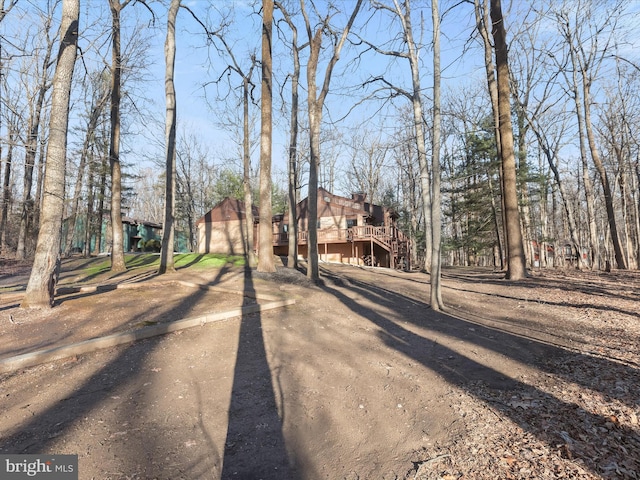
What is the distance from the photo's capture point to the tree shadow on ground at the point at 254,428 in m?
2.61

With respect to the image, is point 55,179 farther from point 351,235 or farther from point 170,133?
point 351,235

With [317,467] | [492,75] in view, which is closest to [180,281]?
[317,467]

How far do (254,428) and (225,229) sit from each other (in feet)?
84.7

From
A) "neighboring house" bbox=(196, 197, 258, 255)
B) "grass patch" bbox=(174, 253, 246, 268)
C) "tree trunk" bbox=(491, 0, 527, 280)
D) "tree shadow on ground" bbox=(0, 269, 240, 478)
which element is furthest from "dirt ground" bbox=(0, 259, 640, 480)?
"neighboring house" bbox=(196, 197, 258, 255)

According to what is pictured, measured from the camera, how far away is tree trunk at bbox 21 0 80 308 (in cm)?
656

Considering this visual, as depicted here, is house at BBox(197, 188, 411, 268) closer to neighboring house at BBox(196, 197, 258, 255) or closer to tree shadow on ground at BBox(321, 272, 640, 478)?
neighboring house at BBox(196, 197, 258, 255)

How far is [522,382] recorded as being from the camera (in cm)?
405

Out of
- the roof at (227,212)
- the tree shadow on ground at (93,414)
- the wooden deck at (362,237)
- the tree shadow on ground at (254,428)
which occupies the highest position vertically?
the roof at (227,212)

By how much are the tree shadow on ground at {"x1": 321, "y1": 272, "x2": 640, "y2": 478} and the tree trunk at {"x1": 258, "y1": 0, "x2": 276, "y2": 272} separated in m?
4.98

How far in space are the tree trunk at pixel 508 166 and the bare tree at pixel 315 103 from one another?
5.21m

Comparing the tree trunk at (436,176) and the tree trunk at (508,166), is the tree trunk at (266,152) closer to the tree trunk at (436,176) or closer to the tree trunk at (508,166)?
the tree trunk at (436,176)

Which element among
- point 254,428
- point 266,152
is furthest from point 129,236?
point 254,428

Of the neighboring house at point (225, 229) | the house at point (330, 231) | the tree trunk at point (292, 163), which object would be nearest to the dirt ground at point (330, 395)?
the tree trunk at point (292, 163)

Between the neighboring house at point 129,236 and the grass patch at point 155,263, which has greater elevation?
the neighboring house at point 129,236
